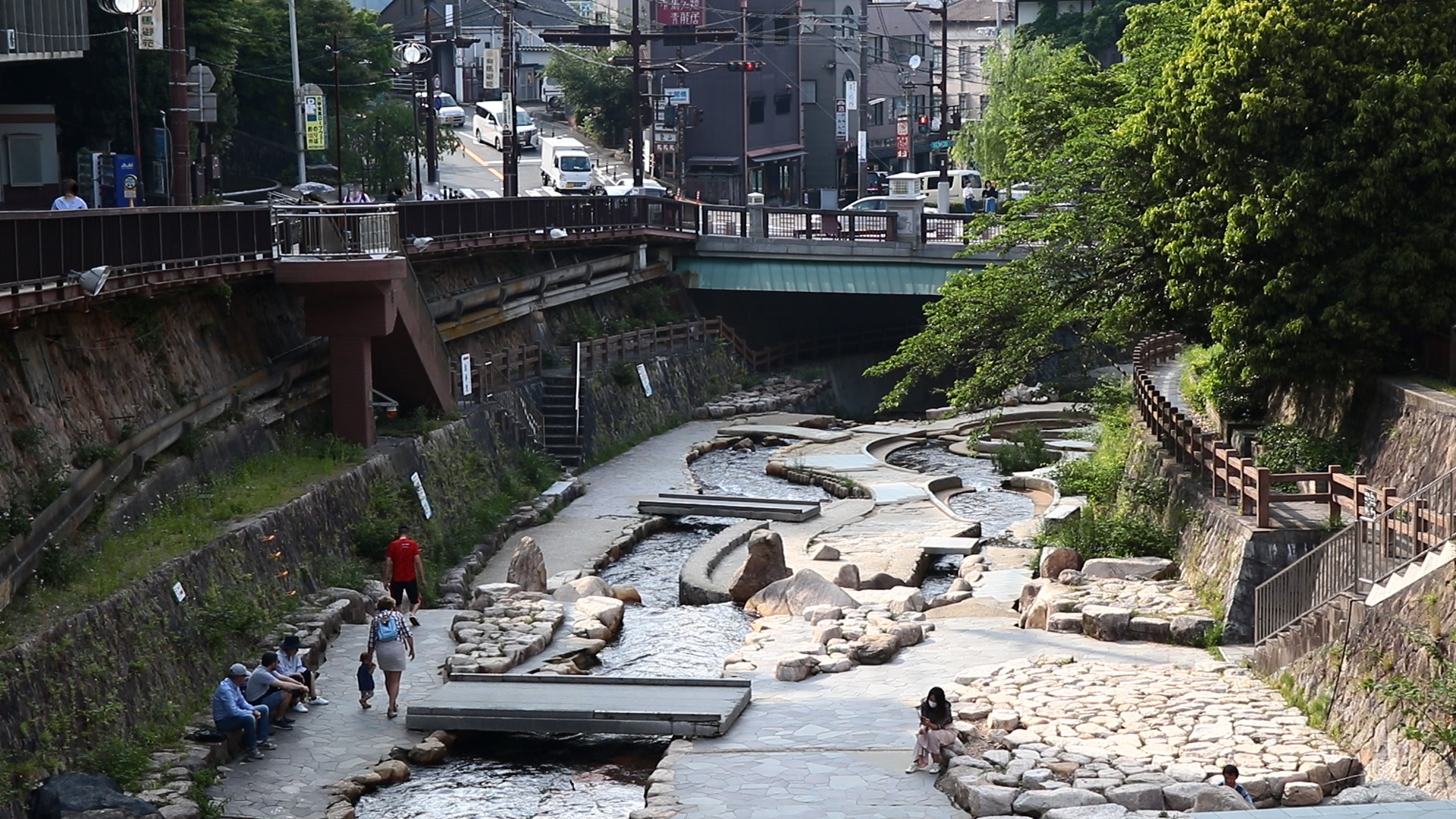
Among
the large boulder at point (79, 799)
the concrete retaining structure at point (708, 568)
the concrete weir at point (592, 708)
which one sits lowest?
the concrete retaining structure at point (708, 568)

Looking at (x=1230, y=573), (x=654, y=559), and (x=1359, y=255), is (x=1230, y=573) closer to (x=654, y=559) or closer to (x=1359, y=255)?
(x=1359, y=255)

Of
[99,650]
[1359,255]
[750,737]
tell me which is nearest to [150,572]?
[99,650]

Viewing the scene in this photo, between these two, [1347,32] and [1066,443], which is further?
[1066,443]

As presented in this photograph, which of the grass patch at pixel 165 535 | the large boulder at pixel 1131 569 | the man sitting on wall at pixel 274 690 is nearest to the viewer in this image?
the grass patch at pixel 165 535

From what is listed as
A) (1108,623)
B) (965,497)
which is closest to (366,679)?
(1108,623)

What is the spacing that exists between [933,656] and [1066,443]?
20.1 meters

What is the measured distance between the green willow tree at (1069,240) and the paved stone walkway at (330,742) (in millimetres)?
10618

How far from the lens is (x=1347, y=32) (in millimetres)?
23469

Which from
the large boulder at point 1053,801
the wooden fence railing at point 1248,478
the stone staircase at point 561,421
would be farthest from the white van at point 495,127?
the large boulder at point 1053,801

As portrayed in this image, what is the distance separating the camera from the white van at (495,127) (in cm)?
8075

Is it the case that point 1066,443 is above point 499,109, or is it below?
below

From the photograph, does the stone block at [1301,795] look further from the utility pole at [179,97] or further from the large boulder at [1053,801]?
the utility pole at [179,97]

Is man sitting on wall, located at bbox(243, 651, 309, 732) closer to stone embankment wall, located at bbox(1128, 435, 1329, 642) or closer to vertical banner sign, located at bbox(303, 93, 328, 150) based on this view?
stone embankment wall, located at bbox(1128, 435, 1329, 642)

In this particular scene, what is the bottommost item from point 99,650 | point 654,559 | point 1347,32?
point 654,559
